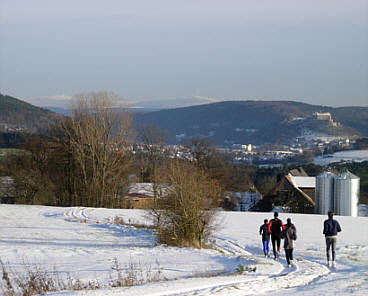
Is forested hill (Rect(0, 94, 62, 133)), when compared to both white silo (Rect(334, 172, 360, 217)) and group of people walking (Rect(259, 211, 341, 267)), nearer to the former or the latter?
white silo (Rect(334, 172, 360, 217))

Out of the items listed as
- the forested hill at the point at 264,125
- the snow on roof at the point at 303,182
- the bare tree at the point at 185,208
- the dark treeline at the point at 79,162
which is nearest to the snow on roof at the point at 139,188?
the dark treeline at the point at 79,162

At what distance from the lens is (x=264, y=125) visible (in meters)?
184

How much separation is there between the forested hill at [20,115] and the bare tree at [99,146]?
3631 cm

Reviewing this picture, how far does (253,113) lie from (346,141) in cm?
6653

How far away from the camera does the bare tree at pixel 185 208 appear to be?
20.2m

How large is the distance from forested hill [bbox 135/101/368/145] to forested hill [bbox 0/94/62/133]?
52.4 metres

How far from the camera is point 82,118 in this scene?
4681cm

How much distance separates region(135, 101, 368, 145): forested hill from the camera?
167625mm

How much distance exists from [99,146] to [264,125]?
14330cm

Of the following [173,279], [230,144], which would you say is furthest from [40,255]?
[230,144]

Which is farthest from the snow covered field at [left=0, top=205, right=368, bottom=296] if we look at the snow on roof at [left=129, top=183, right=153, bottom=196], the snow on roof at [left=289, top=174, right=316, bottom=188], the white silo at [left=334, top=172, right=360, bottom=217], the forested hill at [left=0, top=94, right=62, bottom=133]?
the forested hill at [left=0, top=94, right=62, bottom=133]

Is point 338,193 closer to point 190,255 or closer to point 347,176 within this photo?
point 347,176

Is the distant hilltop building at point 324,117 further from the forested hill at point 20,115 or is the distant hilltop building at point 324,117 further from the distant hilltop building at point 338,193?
the distant hilltop building at point 338,193

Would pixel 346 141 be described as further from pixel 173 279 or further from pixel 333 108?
pixel 173 279
